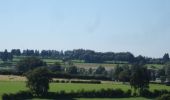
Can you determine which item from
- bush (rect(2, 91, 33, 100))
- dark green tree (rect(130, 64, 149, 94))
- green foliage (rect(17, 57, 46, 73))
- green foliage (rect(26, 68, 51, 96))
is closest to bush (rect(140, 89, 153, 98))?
dark green tree (rect(130, 64, 149, 94))

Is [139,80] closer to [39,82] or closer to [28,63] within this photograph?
[39,82]

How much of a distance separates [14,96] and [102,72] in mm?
88509

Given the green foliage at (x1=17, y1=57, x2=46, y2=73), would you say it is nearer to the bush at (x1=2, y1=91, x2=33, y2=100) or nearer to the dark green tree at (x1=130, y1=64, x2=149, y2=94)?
the dark green tree at (x1=130, y1=64, x2=149, y2=94)

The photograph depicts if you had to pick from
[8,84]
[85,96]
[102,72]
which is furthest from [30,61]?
[85,96]

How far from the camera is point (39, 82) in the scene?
90.9 metres

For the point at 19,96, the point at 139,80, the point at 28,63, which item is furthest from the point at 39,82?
the point at 28,63

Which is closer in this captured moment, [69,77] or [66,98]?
[66,98]

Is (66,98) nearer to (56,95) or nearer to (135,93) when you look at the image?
(56,95)

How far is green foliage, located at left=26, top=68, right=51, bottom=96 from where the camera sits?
295ft

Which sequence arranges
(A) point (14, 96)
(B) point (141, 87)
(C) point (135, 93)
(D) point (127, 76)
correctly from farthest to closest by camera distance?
(D) point (127, 76), (B) point (141, 87), (C) point (135, 93), (A) point (14, 96)

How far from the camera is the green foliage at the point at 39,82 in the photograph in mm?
90062

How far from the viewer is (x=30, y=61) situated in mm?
156250

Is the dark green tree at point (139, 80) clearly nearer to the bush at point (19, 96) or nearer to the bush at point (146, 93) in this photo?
the bush at point (146, 93)

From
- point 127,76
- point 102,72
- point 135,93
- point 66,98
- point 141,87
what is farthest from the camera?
point 102,72
